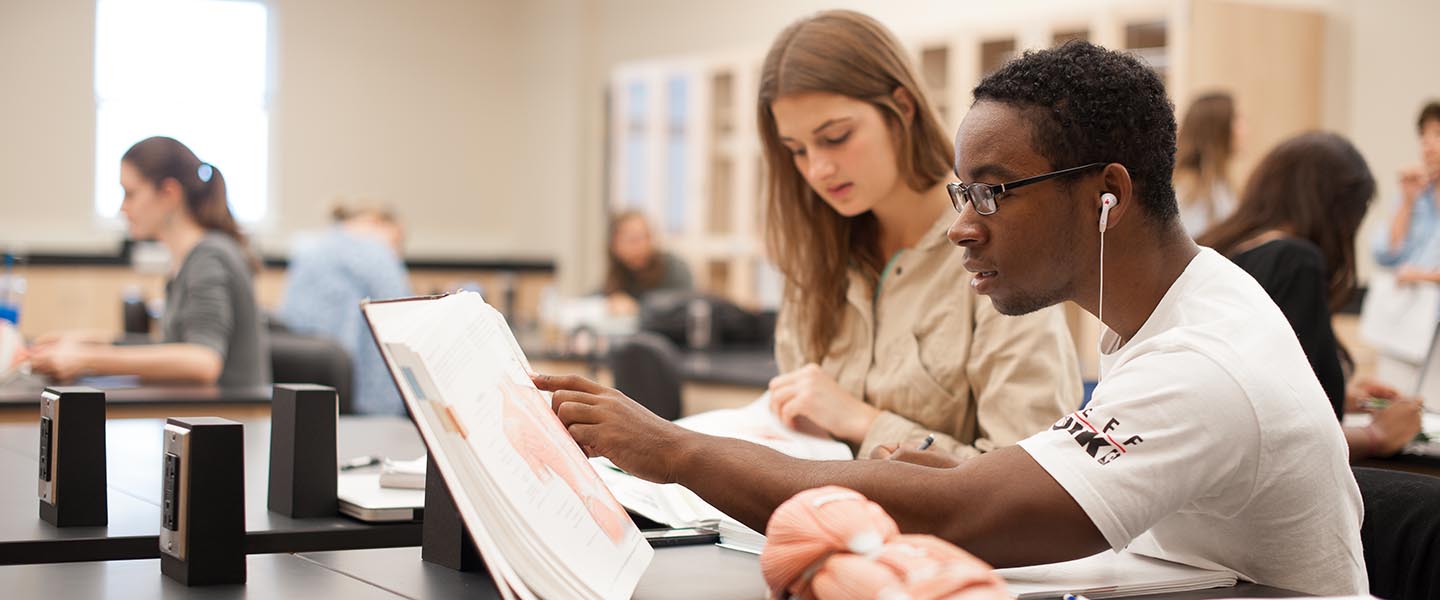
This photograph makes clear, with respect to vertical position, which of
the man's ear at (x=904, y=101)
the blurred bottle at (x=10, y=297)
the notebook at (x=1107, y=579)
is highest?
the man's ear at (x=904, y=101)

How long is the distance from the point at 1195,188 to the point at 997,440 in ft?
9.43

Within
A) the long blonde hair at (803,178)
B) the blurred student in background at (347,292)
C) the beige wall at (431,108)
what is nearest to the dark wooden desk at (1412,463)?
the long blonde hair at (803,178)

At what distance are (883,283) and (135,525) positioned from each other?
3.34 feet

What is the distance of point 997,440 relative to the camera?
1679mm

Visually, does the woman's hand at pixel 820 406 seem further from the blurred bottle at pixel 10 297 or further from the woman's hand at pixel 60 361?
the blurred bottle at pixel 10 297

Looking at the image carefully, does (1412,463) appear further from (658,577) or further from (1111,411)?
(658,577)

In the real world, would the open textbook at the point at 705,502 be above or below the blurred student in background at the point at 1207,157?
below

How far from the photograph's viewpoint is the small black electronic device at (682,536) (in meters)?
1.25

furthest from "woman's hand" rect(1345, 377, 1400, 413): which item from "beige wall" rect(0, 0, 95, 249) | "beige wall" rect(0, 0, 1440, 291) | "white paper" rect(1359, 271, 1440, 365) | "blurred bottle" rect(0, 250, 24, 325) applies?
"beige wall" rect(0, 0, 95, 249)

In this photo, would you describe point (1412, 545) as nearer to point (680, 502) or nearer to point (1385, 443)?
point (680, 502)

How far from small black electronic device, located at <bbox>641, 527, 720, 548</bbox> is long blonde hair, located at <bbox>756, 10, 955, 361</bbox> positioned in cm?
70

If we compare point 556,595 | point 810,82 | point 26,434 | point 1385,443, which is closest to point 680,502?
point 556,595

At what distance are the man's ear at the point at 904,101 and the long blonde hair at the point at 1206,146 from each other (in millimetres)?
2608

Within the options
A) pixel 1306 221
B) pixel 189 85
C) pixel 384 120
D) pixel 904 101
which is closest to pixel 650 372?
pixel 1306 221
